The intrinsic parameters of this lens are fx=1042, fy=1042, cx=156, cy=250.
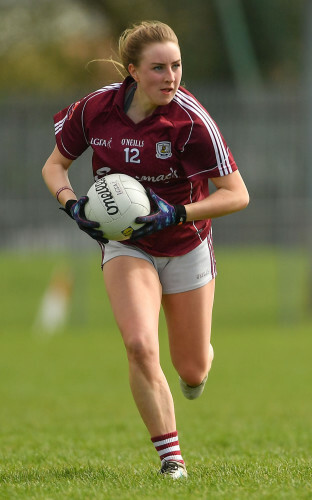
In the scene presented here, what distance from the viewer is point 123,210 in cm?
591

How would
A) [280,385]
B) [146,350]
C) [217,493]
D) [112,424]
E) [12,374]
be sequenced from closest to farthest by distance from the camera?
[217,493] < [146,350] < [112,424] < [280,385] < [12,374]

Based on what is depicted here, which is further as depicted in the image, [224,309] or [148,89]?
[224,309]

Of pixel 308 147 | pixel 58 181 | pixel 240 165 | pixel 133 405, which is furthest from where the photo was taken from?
pixel 240 165

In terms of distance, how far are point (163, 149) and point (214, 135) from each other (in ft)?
1.01

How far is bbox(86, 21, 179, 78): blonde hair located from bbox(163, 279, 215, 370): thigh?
145 centimetres

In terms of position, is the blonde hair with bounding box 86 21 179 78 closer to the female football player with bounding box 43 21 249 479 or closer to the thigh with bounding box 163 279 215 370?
the female football player with bounding box 43 21 249 479

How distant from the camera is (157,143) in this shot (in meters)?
6.04

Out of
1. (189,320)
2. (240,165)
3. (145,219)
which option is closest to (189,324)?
(189,320)

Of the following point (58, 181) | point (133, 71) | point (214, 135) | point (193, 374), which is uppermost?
point (133, 71)

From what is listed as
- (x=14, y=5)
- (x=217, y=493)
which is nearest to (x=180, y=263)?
(x=217, y=493)

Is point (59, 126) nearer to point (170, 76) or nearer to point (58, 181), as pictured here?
point (58, 181)

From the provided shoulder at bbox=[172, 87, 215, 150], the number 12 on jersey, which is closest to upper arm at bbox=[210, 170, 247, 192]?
shoulder at bbox=[172, 87, 215, 150]

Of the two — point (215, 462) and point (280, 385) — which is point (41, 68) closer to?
point (280, 385)

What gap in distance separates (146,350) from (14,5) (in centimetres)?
3118
